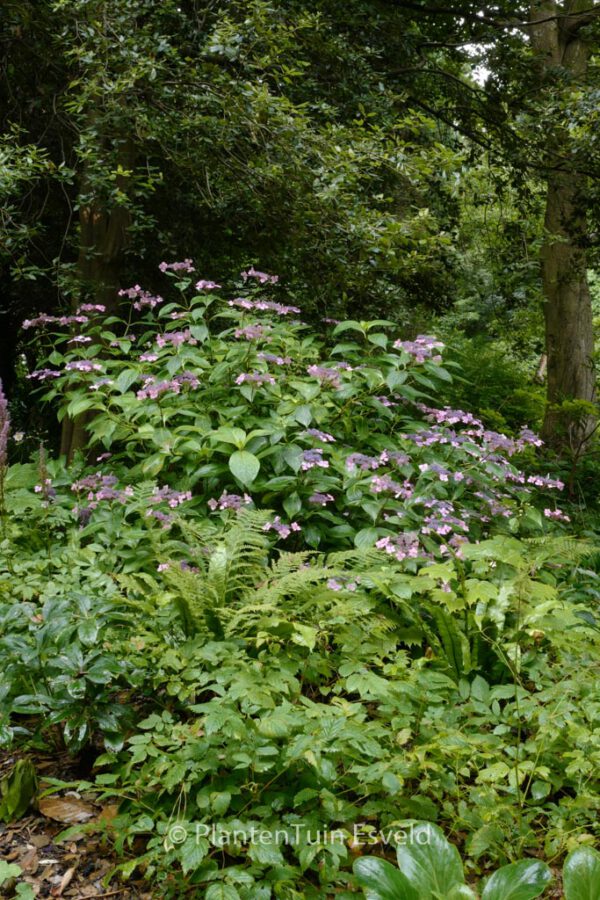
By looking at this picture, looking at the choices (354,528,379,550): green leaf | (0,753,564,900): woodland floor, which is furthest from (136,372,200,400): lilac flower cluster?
(0,753,564,900): woodland floor

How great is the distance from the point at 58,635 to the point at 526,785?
54.4 inches

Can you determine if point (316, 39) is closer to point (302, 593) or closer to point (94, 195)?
point (94, 195)

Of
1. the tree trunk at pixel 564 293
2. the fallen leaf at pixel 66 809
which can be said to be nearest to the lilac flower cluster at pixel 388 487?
the fallen leaf at pixel 66 809

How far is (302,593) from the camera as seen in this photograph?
8.20 feet

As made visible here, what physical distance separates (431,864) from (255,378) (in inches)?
92.5

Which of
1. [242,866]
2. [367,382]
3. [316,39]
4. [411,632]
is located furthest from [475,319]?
[242,866]

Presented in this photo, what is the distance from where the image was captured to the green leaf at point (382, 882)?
4.49ft

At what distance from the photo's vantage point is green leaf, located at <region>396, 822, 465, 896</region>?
1.41 meters

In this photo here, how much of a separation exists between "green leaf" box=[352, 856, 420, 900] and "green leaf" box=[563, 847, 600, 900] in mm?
285

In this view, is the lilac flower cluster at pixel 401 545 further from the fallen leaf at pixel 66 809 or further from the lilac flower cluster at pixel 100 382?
the lilac flower cluster at pixel 100 382

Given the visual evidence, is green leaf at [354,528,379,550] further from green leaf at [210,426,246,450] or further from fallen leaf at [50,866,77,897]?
fallen leaf at [50,866,77,897]

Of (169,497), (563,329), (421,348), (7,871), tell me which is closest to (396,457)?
(421,348)

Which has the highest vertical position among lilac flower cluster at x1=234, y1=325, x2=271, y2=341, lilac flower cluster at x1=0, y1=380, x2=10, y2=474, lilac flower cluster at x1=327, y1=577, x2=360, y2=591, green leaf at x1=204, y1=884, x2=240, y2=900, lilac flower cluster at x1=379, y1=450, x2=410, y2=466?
lilac flower cluster at x1=234, y1=325, x2=271, y2=341

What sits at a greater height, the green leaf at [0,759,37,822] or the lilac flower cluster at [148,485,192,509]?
the lilac flower cluster at [148,485,192,509]
